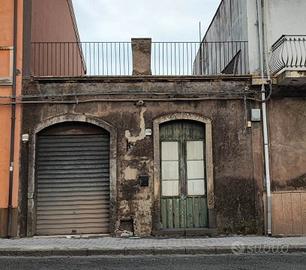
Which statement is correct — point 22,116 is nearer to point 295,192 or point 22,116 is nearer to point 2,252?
point 2,252

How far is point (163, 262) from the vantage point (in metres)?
10.1

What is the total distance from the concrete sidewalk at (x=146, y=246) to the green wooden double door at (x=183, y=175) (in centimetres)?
123

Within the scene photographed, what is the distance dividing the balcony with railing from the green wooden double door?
9.26 feet

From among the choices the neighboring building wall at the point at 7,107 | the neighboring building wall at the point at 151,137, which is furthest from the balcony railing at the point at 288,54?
the neighboring building wall at the point at 7,107

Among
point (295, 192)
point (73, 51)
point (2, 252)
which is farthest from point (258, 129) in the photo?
point (73, 51)

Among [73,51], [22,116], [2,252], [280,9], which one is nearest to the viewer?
[2,252]

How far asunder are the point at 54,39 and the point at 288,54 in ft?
30.0

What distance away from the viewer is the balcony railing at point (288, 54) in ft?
45.8

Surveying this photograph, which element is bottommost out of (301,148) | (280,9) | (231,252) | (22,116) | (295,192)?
(231,252)

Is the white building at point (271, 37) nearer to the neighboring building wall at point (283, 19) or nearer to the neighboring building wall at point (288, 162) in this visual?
the neighboring building wall at point (283, 19)

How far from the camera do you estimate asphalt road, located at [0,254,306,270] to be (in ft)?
31.2

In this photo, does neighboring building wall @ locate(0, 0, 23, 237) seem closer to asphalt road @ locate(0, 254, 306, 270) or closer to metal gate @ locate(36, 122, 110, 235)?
metal gate @ locate(36, 122, 110, 235)

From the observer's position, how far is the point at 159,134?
1437 centimetres

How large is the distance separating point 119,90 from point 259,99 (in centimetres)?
423
